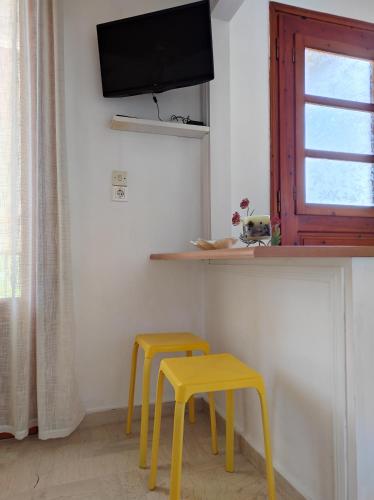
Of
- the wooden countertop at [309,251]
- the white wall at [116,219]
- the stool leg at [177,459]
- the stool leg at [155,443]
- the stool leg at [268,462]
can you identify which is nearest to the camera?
the wooden countertop at [309,251]

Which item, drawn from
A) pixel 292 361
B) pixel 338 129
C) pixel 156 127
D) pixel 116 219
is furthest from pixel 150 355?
pixel 338 129

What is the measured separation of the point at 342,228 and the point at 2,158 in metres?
2.24

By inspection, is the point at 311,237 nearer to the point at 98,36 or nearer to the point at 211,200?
the point at 211,200

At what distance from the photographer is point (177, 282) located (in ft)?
7.15

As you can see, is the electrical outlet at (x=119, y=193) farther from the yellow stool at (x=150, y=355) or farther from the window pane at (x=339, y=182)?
the window pane at (x=339, y=182)

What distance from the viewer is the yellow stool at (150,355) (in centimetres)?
156

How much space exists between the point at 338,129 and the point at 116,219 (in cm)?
176

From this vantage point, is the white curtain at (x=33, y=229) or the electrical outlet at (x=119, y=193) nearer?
the white curtain at (x=33, y=229)

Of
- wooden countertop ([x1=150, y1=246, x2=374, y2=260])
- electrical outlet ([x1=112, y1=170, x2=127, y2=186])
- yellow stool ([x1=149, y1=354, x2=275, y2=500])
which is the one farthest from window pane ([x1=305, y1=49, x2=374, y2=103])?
yellow stool ([x1=149, y1=354, x2=275, y2=500])

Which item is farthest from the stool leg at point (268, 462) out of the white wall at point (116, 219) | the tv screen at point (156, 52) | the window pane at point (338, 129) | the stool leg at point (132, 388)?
the window pane at point (338, 129)

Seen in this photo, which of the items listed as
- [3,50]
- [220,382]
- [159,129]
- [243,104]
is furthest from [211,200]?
[3,50]

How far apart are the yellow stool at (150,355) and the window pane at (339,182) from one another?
1371 millimetres

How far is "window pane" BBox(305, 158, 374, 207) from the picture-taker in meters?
2.53

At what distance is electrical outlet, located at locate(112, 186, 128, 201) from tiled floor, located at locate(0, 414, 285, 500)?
128 centimetres
